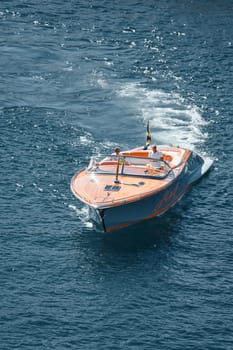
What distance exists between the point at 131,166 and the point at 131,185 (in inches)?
174

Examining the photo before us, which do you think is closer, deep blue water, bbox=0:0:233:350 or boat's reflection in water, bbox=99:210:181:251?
deep blue water, bbox=0:0:233:350

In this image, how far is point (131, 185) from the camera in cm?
11369

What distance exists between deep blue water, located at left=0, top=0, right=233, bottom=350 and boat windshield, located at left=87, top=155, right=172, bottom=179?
17.3ft

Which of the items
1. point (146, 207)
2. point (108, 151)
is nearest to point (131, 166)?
point (146, 207)

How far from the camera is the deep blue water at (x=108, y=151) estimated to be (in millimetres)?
97375

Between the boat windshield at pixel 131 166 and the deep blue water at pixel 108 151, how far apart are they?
5283mm

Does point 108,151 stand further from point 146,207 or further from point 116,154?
point 146,207

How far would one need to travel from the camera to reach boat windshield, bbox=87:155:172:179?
116188mm

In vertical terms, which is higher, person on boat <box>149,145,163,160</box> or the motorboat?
person on boat <box>149,145,163,160</box>

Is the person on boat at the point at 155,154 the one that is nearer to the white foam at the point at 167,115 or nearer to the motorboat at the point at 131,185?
the motorboat at the point at 131,185

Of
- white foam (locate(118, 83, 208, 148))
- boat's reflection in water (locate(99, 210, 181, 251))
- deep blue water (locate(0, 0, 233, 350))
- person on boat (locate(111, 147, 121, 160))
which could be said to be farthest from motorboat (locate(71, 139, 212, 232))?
white foam (locate(118, 83, 208, 148))

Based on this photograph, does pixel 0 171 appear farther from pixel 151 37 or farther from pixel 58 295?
pixel 151 37

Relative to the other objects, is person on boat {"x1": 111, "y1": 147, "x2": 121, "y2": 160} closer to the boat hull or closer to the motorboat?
the motorboat

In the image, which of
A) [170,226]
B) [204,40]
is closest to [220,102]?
[204,40]
